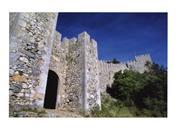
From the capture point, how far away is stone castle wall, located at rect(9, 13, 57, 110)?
538 centimetres

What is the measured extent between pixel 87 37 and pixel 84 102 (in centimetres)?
182

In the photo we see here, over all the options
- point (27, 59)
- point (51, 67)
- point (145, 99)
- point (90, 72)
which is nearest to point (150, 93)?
point (145, 99)

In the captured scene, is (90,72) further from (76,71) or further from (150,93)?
(150,93)

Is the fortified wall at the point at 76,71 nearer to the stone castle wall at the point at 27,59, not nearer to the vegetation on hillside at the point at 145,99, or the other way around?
the vegetation on hillside at the point at 145,99

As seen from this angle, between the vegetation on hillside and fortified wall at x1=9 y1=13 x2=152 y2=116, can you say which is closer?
fortified wall at x1=9 y1=13 x2=152 y2=116

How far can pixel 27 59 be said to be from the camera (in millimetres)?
5508

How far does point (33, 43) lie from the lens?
5.68 meters

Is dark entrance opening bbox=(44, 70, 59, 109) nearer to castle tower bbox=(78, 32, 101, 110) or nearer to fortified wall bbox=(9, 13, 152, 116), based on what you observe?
fortified wall bbox=(9, 13, 152, 116)

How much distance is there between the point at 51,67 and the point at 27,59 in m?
2.33

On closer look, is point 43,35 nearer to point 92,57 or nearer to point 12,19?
point 12,19

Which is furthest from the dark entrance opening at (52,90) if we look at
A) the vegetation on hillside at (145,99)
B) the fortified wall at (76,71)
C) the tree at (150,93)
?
the tree at (150,93)

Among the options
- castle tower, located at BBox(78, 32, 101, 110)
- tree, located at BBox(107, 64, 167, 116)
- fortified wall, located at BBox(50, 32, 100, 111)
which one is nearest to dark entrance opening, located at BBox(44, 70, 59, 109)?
fortified wall, located at BBox(50, 32, 100, 111)
